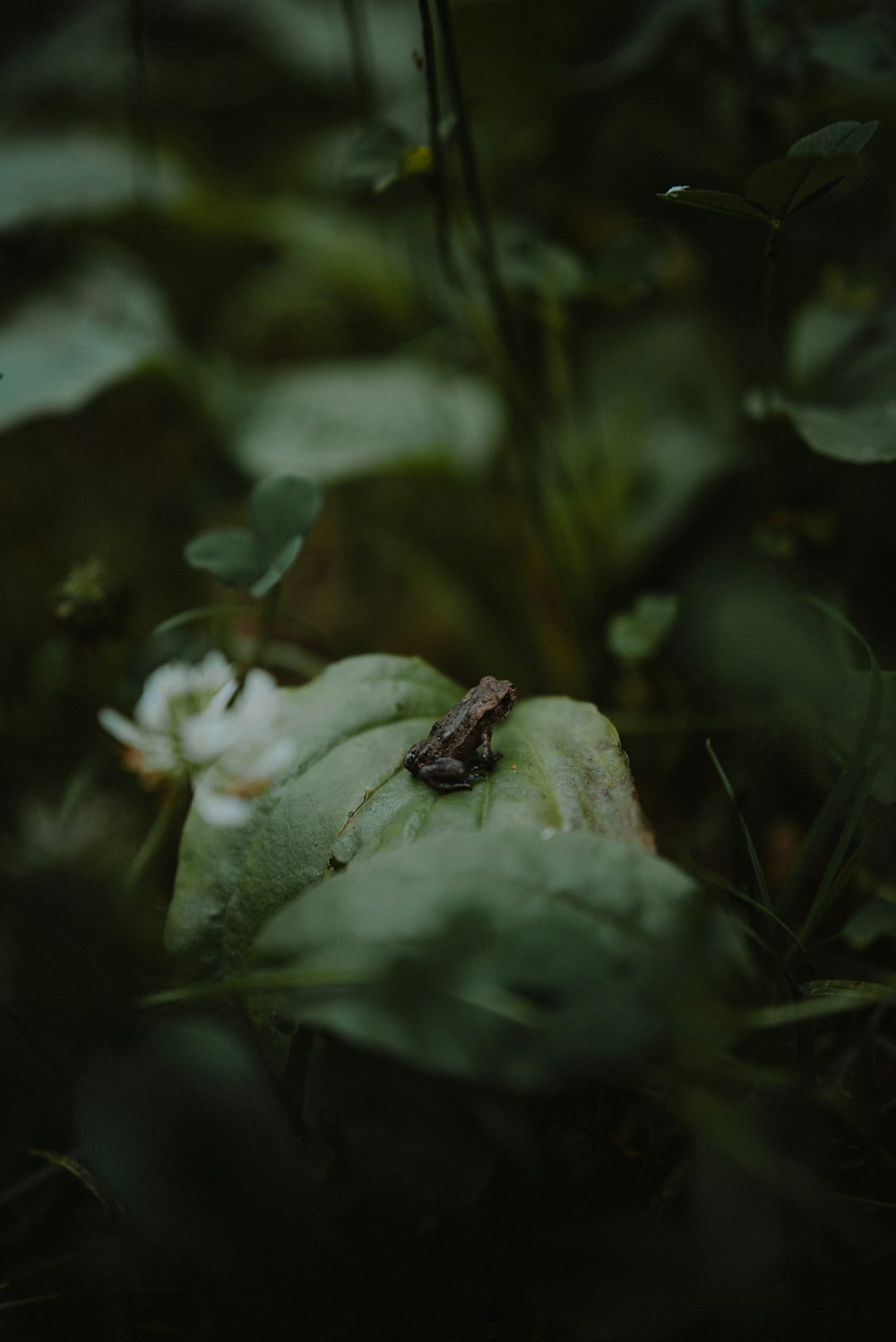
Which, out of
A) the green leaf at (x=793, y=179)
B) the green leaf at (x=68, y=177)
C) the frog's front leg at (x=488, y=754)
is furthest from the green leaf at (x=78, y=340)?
the green leaf at (x=793, y=179)

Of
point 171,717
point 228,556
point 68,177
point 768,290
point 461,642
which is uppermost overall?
point 68,177

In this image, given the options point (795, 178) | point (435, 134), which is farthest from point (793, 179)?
point (435, 134)

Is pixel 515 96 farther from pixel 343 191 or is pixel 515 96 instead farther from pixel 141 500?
pixel 141 500

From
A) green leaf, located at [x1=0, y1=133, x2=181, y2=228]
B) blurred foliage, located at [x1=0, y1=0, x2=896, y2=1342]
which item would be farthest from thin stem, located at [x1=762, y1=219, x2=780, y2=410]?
green leaf, located at [x1=0, y1=133, x2=181, y2=228]

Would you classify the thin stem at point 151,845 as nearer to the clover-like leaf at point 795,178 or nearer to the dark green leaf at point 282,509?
the dark green leaf at point 282,509

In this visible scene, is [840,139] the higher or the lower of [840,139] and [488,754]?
the higher

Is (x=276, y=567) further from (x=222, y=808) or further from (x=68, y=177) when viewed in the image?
(x=68, y=177)

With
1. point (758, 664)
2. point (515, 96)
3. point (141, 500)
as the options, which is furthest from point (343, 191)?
point (758, 664)
